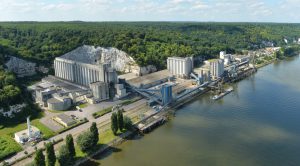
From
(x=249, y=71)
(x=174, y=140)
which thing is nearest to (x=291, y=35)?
(x=249, y=71)

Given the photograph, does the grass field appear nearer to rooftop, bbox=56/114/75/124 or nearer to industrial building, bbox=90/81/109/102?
rooftop, bbox=56/114/75/124

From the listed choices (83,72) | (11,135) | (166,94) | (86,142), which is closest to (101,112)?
(166,94)

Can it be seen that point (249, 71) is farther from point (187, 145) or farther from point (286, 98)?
point (187, 145)

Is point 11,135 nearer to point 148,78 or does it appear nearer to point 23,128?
point 23,128

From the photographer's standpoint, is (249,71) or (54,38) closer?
(249,71)

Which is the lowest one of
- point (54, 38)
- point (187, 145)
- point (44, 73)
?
point (187, 145)

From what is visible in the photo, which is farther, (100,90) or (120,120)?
(100,90)

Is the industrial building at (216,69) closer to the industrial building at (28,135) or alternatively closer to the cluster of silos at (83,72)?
the cluster of silos at (83,72)
